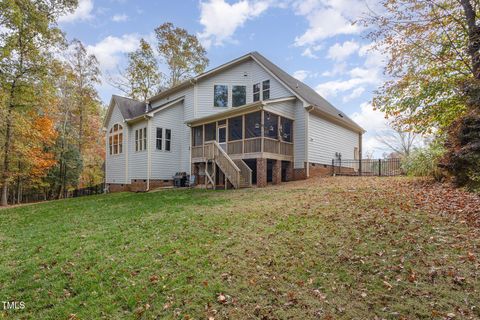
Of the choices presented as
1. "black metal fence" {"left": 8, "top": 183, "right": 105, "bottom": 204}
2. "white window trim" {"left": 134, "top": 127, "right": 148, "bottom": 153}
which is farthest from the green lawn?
"black metal fence" {"left": 8, "top": 183, "right": 105, "bottom": 204}

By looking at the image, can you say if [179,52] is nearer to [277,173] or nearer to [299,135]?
[299,135]

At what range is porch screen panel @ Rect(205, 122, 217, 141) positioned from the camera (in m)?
17.3

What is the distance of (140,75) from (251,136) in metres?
18.4

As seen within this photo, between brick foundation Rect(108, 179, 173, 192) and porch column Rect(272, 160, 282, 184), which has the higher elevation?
porch column Rect(272, 160, 282, 184)

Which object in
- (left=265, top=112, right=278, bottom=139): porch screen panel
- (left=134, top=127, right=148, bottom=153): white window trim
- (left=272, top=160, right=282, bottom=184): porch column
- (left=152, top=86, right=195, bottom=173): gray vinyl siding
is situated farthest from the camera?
(left=152, top=86, right=195, bottom=173): gray vinyl siding

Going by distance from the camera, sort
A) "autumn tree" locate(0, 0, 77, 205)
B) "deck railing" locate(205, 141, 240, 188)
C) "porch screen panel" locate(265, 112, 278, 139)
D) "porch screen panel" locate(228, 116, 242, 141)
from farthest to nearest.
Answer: "porch screen panel" locate(228, 116, 242, 141) → "autumn tree" locate(0, 0, 77, 205) → "porch screen panel" locate(265, 112, 278, 139) → "deck railing" locate(205, 141, 240, 188)

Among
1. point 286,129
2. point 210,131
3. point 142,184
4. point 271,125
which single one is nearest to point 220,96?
point 210,131

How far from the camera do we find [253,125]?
51.5 ft

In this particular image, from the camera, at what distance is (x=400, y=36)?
9.57m

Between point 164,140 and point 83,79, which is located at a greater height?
point 83,79

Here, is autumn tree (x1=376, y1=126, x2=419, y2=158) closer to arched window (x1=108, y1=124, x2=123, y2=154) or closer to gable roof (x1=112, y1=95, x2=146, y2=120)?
gable roof (x1=112, y1=95, x2=146, y2=120)

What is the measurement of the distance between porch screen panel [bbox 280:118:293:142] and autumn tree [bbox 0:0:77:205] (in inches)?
570

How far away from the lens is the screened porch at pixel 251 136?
14297 mm

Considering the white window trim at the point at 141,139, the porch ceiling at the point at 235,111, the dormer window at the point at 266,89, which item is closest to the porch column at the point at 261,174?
the porch ceiling at the point at 235,111
